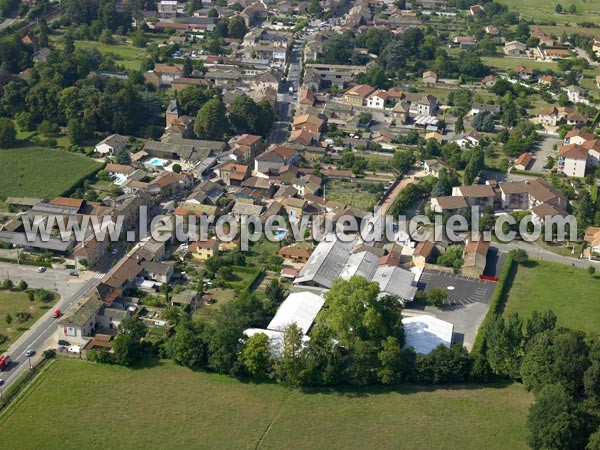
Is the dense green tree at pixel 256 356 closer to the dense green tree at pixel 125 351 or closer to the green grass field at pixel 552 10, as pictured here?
the dense green tree at pixel 125 351

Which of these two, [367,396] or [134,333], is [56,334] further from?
[367,396]

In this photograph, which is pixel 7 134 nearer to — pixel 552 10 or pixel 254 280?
pixel 254 280

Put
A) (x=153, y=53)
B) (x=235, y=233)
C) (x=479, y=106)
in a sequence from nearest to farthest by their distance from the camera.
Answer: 1. (x=235, y=233)
2. (x=479, y=106)
3. (x=153, y=53)

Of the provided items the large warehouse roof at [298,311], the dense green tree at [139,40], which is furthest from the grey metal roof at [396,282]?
the dense green tree at [139,40]

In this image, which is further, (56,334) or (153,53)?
(153,53)

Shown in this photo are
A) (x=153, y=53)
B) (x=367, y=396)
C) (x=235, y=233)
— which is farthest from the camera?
(x=153, y=53)

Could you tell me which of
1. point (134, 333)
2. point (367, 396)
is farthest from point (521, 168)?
point (134, 333)

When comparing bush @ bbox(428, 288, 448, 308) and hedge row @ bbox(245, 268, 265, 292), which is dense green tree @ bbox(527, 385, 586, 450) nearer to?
bush @ bbox(428, 288, 448, 308)
